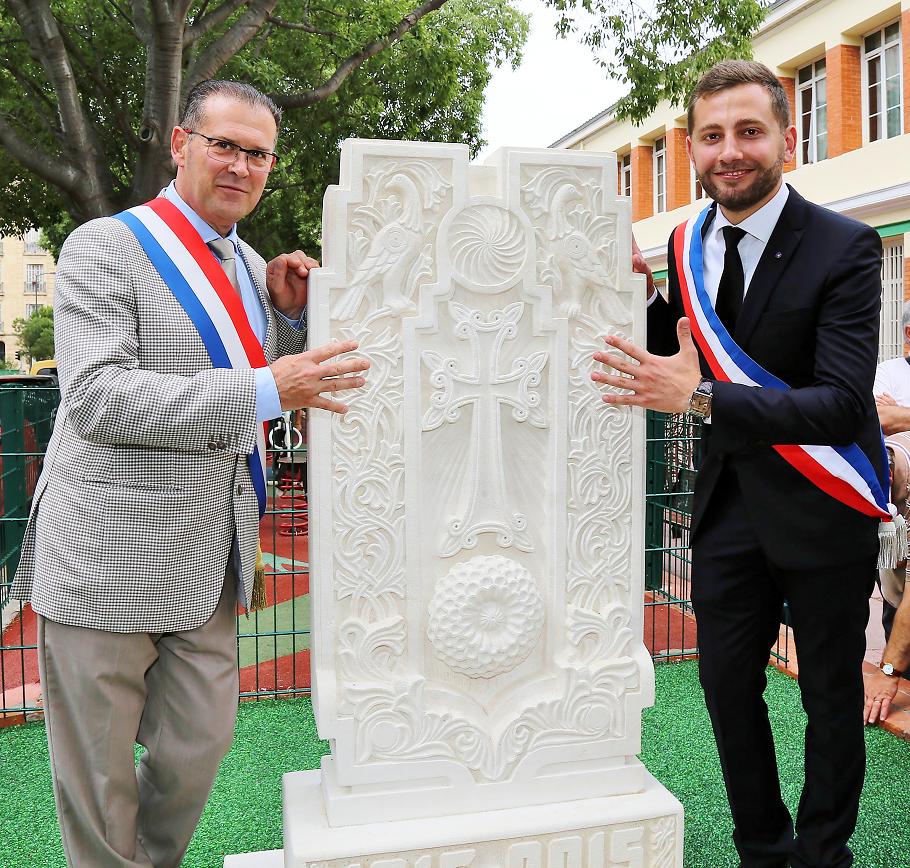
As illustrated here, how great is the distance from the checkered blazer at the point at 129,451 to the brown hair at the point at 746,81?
126cm

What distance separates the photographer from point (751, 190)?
2062 millimetres

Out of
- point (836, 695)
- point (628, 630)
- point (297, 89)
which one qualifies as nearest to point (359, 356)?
point (628, 630)

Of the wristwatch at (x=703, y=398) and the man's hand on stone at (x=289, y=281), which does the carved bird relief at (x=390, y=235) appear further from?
the wristwatch at (x=703, y=398)

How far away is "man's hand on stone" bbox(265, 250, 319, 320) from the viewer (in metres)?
2.17

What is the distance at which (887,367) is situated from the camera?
13.2 feet

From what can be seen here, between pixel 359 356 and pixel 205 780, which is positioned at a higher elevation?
pixel 359 356

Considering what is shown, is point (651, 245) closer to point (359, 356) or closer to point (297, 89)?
point (297, 89)

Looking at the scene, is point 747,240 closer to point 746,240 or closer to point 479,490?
point 746,240

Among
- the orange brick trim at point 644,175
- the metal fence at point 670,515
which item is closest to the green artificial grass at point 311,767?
the metal fence at point 670,515

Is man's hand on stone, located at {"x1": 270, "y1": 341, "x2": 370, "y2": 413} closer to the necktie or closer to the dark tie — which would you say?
the necktie

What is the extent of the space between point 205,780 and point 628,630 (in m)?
1.11

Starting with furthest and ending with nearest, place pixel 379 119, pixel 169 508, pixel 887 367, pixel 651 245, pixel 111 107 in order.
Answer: pixel 651 245 → pixel 379 119 → pixel 111 107 → pixel 887 367 → pixel 169 508

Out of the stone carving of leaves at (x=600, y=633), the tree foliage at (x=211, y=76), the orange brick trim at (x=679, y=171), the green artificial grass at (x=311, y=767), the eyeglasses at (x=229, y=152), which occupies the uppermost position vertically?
the orange brick trim at (x=679, y=171)

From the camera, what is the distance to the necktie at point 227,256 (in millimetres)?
2128
